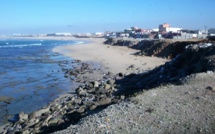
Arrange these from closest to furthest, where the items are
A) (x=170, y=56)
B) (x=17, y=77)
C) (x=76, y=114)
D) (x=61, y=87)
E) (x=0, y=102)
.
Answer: (x=76, y=114) → (x=0, y=102) → (x=61, y=87) → (x=17, y=77) → (x=170, y=56)

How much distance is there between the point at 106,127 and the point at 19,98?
1230 centimetres

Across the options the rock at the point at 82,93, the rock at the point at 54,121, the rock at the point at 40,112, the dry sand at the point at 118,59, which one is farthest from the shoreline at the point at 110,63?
the rock at the point at 54,121

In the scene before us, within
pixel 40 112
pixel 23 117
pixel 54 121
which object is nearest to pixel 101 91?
pixel 40 112

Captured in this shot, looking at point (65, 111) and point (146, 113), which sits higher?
point (146, 113)

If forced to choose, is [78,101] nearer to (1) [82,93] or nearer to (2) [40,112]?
(1) [82,93]

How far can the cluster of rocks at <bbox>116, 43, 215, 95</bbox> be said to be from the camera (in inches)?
671

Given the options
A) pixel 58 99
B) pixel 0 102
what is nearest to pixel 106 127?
pixel 58 99

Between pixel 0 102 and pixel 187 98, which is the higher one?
pixel 187 98

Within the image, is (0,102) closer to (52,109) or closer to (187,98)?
(52,109)

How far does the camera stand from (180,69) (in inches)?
781

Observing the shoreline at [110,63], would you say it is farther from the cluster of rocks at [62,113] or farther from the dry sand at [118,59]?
the cluster of rocks at [62,113]

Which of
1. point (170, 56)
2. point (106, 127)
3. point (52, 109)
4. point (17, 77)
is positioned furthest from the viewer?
point (170, 56)

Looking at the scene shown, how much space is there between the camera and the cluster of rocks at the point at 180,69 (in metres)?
17.0

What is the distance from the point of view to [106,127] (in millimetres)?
9617
